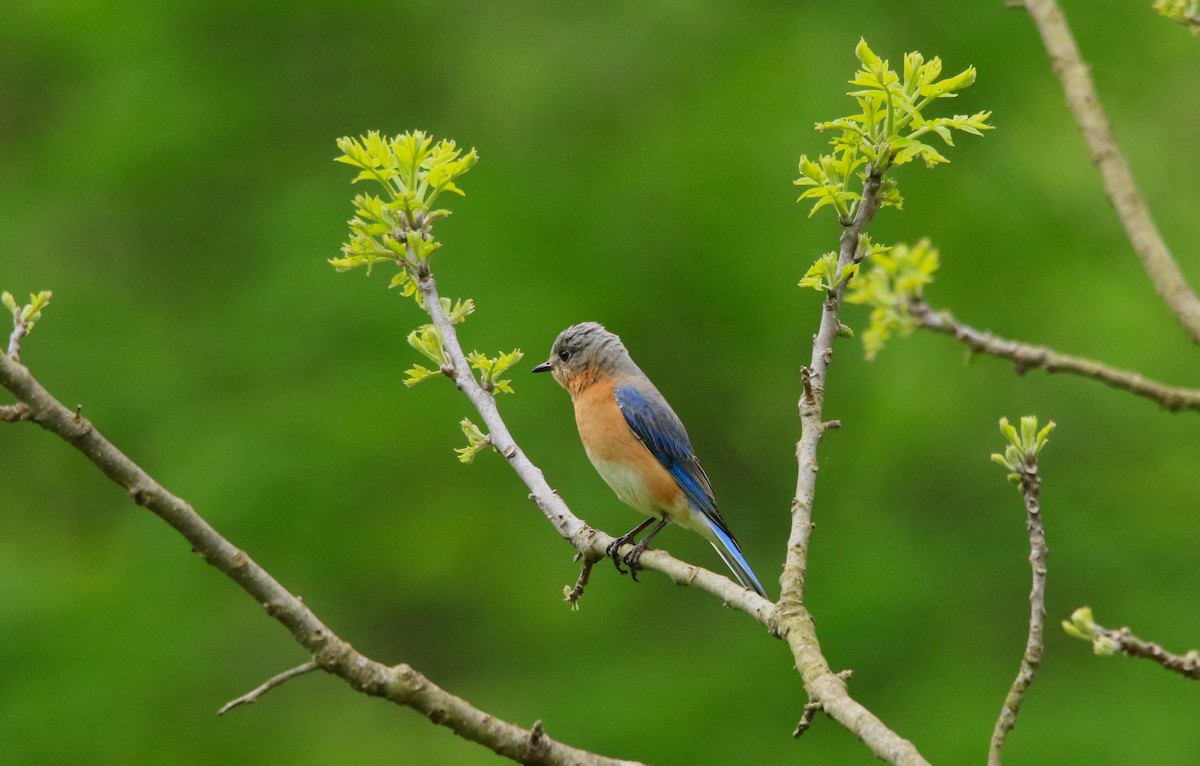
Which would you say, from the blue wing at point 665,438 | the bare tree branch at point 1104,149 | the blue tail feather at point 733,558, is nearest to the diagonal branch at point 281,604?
the bare tree branch at point 1104,149

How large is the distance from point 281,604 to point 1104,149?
1.84 m

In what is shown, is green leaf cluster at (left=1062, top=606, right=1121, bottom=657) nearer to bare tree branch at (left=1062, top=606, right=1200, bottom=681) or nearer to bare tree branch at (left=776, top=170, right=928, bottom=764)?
bare tree branch at (left=1062, top=606, right=1200, bottom=681)

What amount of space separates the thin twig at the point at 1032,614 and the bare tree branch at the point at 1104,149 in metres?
0.70

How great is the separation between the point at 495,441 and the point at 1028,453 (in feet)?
6.92

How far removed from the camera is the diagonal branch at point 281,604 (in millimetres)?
2649

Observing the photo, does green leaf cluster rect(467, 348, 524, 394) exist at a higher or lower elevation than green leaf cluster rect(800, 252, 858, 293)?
higher

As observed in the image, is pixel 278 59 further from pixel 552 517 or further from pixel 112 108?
pixel 552 517

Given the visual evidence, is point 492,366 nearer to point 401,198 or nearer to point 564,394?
point 401,198

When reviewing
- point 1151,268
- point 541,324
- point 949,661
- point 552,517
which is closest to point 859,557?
point 949,661

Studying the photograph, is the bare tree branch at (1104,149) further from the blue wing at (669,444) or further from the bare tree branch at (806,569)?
the blue wing at (669,444)

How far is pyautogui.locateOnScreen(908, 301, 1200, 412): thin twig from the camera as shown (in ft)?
6.29

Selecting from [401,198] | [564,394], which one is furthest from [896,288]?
[564,394]

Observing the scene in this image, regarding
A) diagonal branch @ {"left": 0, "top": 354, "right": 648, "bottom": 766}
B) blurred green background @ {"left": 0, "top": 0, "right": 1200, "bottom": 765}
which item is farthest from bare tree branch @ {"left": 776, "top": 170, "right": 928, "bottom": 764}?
blurred green background @ {"left": 0, "top": 0, "right": 1200, "bottom": 765}

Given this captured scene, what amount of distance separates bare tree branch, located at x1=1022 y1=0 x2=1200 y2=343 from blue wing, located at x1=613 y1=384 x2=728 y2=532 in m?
4.66
